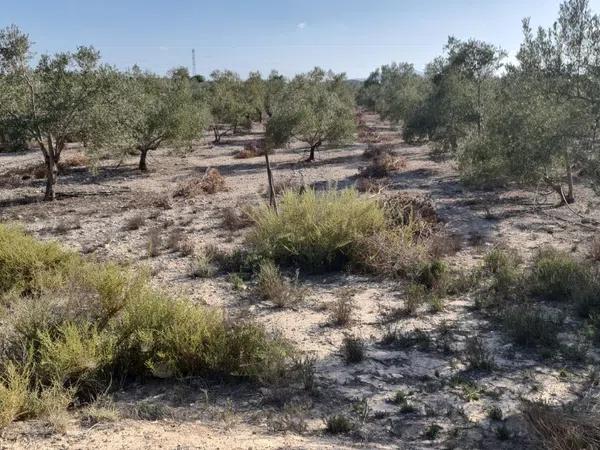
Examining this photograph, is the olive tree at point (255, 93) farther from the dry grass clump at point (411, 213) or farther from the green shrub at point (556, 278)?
the green shrub at point (556, 278)

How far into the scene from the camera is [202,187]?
693 inches

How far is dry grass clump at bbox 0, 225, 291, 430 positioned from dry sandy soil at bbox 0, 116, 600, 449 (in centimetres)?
18

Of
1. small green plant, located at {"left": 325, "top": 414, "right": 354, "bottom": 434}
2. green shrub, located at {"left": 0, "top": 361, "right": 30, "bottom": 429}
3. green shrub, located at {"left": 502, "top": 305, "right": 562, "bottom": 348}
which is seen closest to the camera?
green shrub, located at {"left": 0, "top": 361, "right": 30, "bottom": 429}

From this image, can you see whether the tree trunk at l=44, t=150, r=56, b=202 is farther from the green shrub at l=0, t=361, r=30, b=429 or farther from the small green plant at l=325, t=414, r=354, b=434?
the small green plant at l=325, t=414, r=354, b=434

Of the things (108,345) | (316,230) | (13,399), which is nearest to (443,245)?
(316,230)

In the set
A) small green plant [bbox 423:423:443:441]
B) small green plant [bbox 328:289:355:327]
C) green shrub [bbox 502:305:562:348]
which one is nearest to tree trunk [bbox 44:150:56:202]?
small green plant [bbox 328:289:355:327]

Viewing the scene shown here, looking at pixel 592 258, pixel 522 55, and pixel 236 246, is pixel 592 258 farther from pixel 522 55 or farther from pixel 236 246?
pixel 236 246

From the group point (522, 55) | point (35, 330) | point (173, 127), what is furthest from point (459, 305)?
point (173, 127)

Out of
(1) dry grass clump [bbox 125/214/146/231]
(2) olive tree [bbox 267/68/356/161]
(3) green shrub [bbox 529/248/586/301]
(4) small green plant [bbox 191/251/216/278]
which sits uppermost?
(2) olive tree [bbox 267/68/356/161]

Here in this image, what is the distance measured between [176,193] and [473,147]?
27.6ft

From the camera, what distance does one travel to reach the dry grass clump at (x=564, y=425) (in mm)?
3633

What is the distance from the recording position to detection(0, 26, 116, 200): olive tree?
15.0 metres

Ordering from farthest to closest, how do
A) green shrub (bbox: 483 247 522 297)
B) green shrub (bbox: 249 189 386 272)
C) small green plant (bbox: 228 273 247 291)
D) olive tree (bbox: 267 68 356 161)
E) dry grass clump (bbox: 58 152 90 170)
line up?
dry grass clump (bbox: 58 152 90 170) < olive tree (bbox: 267 68 356 161) < green shrub (bbox: 249 189 386 272) < small green plant (bbox: 228 273 247 291) < green shrub (bbox: 483 247 522 297)

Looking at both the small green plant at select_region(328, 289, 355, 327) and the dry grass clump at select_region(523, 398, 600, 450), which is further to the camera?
the small green plant at select_region(328, 289, 355, 327)
